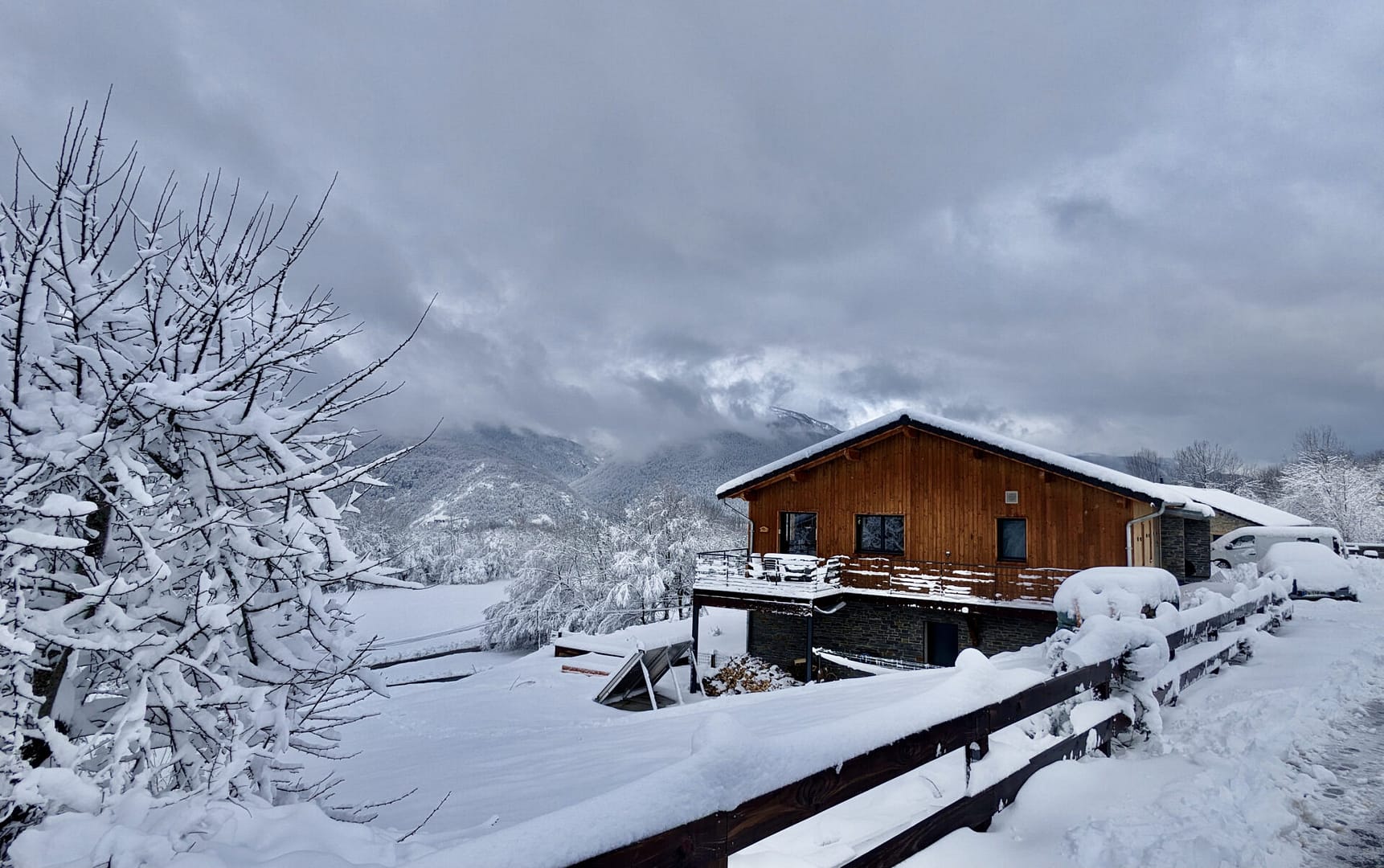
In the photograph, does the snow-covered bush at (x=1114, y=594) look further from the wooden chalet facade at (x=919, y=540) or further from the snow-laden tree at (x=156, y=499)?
the wooden chalet facade at (x=919, y=540)

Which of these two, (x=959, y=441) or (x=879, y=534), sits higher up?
(x=959, y=441)

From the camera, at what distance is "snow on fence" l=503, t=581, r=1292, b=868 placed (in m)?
1.72

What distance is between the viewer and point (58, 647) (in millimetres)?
2883

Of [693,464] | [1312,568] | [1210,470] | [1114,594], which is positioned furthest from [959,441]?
[693,464]

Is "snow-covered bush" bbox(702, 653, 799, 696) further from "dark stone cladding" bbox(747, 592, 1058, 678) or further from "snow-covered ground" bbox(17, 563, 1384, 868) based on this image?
"snow-covered ground" bbox(17, 563, 1384, 868)

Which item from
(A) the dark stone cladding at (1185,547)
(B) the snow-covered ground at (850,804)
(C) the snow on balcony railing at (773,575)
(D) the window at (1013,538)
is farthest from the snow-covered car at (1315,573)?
(C) the snow on balcony railing at (773,575)

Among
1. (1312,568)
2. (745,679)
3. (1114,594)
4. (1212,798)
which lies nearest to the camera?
(1212,798)

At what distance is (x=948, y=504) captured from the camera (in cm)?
1811

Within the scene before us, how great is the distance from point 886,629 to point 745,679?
13.6 feet

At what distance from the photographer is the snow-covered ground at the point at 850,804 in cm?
200

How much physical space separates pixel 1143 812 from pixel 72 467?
17.1 ft

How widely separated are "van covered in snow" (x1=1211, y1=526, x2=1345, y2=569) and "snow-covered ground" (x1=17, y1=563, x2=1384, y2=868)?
72.5 ft

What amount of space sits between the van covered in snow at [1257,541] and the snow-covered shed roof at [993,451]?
8.83 m

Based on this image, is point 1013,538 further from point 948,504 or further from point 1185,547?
point 1185,547
